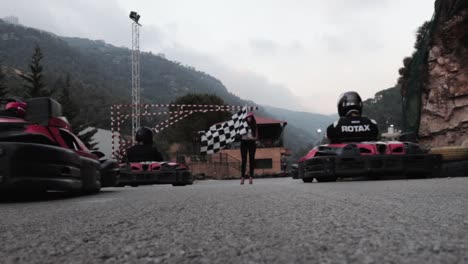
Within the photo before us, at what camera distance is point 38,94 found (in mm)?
24984

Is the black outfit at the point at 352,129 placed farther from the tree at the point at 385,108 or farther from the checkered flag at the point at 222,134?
the tree at the point at 385,108

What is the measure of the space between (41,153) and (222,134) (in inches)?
544

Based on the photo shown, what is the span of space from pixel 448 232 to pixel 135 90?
23561 millimetres

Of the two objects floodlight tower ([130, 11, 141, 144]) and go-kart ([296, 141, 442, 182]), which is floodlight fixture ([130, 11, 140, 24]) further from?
go-kart ([296, 141, 442, 182])

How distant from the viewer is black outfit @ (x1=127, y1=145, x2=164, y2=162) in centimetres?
1062

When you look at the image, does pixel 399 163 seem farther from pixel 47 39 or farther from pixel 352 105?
pixel 47 39

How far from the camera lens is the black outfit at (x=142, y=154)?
10.6 m

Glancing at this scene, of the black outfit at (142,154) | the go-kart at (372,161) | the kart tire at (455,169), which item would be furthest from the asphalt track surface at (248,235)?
the black outfit at (142,154)

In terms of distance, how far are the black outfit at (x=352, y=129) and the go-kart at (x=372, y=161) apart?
1.54ft

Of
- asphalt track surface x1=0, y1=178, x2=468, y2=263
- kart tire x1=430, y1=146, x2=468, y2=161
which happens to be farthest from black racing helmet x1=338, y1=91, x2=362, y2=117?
asphalt track surface x1=0, y1=178, x2=468, y2=263

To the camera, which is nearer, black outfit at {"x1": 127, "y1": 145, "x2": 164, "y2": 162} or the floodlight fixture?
black outfit at {"x1": 127, "y1": 145, "x2": 164, "y2": 162}

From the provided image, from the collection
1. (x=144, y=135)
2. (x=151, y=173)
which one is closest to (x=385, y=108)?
(x=144, y=135)

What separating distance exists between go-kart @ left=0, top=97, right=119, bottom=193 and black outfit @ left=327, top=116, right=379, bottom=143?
14.5 feet

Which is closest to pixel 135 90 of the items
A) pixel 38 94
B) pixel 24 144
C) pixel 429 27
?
pixel 38 94
